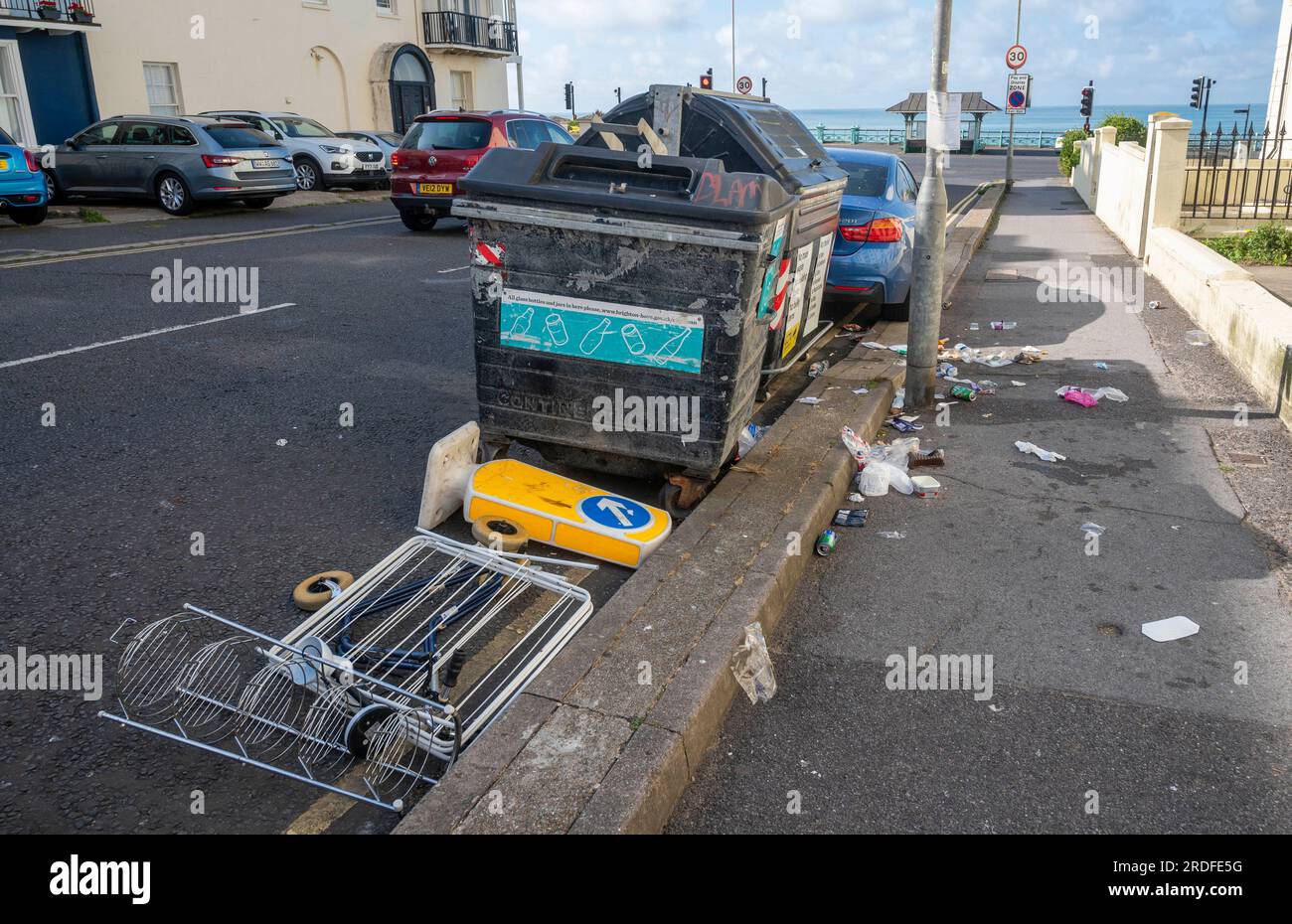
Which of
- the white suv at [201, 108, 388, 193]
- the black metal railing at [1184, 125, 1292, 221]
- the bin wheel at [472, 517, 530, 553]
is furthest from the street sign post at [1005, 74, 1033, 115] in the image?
the bin wheel at [472, 517, 530, 553]

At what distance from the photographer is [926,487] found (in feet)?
17.6

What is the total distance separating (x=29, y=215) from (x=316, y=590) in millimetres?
14821

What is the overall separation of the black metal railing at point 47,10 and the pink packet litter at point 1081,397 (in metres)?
22.8

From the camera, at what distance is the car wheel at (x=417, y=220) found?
15.6 meters

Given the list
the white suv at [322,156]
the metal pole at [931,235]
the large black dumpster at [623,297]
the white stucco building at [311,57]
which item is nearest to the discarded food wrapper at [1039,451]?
the metal pole at [931,235]

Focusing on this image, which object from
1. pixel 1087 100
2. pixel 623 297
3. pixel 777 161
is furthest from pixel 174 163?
pixel 1087 100

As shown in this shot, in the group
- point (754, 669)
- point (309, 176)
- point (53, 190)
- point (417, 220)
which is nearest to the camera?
point (754, 669)

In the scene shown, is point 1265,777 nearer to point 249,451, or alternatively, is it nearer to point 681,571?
point 681,571

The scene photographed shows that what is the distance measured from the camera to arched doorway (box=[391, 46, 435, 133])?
107 feet

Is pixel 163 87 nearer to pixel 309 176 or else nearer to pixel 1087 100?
pixel 309 176

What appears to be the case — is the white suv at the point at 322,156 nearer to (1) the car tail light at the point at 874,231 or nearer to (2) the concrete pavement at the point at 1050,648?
(1) the car tail light at the point at 874,231

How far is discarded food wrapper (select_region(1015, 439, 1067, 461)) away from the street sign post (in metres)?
23.7

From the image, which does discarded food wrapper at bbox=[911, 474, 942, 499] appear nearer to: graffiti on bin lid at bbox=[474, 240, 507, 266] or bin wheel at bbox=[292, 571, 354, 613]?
graffiti on bin lid at bbox=[474, 240, 507, 266]
